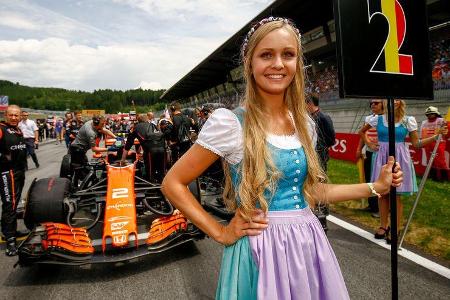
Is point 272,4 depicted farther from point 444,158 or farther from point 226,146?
point 226,146

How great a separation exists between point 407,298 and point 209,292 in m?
1.60

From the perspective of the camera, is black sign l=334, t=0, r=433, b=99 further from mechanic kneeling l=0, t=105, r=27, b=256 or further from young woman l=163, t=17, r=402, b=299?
mechanic kneeling l=0, t=105, r=27, b=256

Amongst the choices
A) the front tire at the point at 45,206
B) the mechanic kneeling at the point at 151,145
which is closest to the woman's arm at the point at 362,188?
the front tire at the point at 45,206

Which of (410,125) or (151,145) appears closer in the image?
(410,125)

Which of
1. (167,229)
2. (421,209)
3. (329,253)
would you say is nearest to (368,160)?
(421,209)

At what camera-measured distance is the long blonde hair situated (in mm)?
1335

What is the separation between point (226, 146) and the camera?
1.36m

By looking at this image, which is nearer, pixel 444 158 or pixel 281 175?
pixel 281 175

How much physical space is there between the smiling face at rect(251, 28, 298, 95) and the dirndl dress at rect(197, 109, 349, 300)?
0.20m

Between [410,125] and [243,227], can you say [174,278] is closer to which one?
[243,227]

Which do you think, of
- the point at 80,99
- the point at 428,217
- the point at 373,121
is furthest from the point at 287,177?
the point at 80,99

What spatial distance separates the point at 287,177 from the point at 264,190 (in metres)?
0.12

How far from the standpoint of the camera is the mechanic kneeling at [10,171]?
165 inches

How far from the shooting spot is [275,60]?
1417mm
